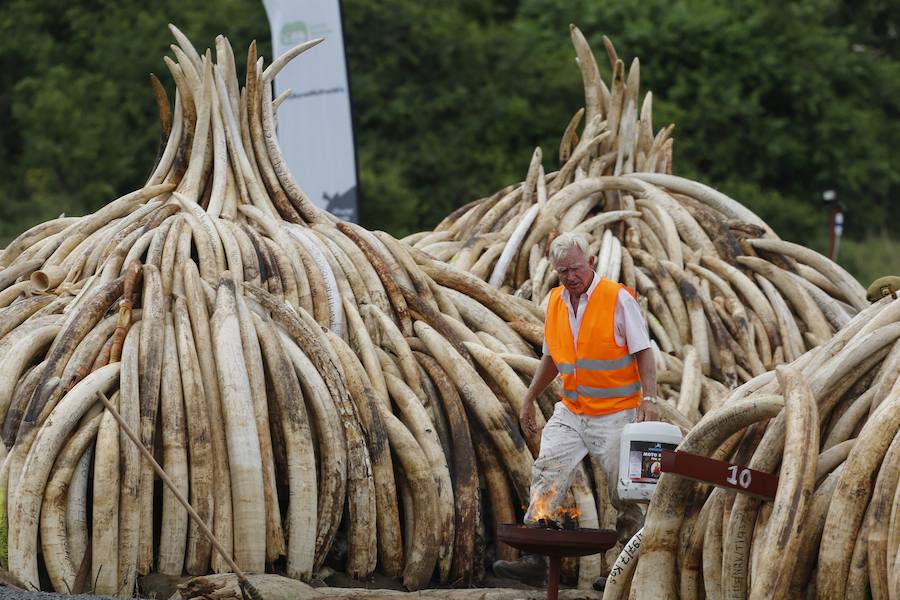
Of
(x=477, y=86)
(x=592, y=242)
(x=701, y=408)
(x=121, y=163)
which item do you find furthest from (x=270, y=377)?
(x=477, y=86)

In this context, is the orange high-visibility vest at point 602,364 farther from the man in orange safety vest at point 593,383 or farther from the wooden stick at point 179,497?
the wooden stick at point 179,497

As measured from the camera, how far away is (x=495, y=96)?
33.5 meters

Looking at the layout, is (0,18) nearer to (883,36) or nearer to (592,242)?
(883,36)

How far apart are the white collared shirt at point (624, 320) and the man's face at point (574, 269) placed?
0.12 meters

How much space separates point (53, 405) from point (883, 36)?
3282 centimetres

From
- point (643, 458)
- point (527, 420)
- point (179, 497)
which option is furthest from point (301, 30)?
point (643, 458)

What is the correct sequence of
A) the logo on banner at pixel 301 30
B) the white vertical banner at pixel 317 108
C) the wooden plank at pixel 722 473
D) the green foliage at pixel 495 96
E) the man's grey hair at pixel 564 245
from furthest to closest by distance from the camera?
the green foliage at pixel 495 96, the logo on banner at pixel 301 30, the white vertical banner at pixel 317 108, the man's grey hair at pixel 564 245, the wooden plank at pixel 722 473

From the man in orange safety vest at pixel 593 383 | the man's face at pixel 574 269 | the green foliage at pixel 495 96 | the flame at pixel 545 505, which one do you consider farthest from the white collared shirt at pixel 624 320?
the green foliage at pixel 495 96

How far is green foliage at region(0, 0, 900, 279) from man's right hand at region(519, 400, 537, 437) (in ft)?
68.3

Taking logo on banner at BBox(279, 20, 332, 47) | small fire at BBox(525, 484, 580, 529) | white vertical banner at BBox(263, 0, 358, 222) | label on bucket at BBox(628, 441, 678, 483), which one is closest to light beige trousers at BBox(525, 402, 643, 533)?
small fire at BBox(525, 484, 580, 529)

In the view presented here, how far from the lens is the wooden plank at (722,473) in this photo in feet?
23.1

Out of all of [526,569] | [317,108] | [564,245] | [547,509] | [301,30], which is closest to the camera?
[564,245]

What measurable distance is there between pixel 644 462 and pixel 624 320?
89 centimetres

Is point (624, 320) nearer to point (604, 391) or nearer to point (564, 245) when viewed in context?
point (604, 391)
